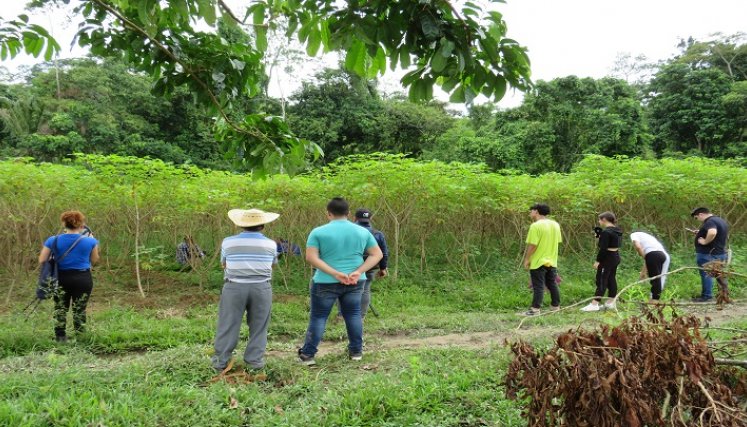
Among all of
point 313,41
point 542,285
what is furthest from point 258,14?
point 542,285

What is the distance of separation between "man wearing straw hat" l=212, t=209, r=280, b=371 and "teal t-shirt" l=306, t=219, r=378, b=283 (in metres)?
0.43

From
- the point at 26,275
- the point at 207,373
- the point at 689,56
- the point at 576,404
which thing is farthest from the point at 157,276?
the point at 689,56

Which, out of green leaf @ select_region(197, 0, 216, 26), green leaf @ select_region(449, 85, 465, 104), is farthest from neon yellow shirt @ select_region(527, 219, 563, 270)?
green leaf @ select_region(197, 0, 216, 26)

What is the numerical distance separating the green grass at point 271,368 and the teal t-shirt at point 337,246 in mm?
894

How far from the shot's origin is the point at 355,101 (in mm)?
24312

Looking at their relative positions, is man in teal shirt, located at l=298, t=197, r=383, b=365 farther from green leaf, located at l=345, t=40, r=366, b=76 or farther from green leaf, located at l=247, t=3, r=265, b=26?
green leaf, located at l=345, t=40, r=366, b=76

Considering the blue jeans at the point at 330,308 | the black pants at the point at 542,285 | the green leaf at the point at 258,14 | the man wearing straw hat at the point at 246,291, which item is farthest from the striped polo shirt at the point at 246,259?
the black pants at the point at 542,285

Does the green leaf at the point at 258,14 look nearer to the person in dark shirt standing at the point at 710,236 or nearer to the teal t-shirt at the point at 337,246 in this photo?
the teal t-shirt at the point at 337,246

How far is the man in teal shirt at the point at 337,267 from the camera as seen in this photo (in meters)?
4.48

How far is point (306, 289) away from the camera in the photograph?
8719mm

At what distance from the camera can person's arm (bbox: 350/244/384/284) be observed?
4465 mm

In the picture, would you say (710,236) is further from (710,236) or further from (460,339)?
(460,339)

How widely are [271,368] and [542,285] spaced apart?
3977 mm

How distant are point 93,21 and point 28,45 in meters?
0.40
